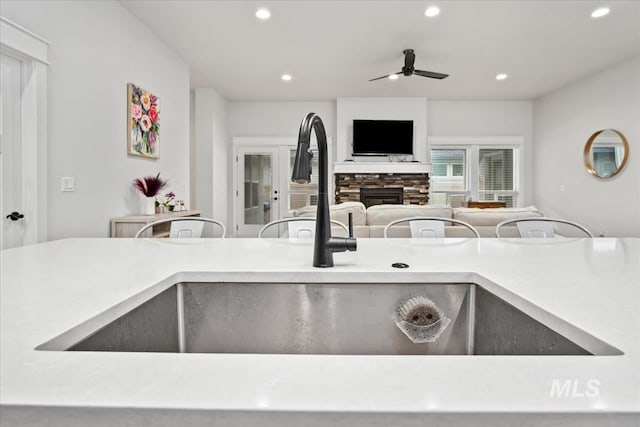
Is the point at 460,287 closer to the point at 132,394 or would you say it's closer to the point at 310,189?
the point at 132,394

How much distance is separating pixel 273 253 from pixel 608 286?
784 mm

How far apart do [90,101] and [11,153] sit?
32.7 inches

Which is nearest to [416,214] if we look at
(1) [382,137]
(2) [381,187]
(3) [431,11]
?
(3) [431,11]

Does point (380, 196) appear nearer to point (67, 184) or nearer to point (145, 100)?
point (145, 100)

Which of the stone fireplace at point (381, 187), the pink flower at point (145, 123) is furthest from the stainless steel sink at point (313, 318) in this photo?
the stone fireplace at point (381, 187)

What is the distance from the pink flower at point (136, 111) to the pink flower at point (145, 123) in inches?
2.3

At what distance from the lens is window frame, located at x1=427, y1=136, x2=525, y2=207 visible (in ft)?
23.8

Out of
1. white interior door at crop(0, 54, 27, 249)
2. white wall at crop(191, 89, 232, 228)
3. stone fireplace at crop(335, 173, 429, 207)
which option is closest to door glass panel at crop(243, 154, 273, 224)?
white wall at crop(191, 89, 232, 228)

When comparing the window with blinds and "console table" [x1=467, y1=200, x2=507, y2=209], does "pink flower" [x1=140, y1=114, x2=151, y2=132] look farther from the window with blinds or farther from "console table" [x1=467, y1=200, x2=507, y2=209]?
"console table" [x1=467, y1=200, x2=507, y2=209]

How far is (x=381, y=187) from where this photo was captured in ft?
23.0

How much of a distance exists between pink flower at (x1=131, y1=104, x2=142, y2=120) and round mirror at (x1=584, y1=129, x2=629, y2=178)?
6.27m

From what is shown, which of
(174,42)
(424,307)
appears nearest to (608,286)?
(424,307)

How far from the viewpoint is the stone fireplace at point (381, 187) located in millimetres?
6984

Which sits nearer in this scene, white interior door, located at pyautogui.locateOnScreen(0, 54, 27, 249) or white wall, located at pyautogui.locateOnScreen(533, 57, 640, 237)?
white interior door, located at pyautogui.locateOnScreen(0, 54, 27, 249)
